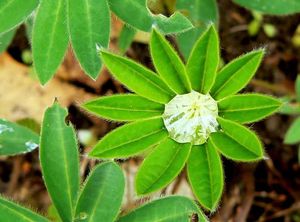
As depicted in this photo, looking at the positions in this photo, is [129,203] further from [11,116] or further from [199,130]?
[199,130]

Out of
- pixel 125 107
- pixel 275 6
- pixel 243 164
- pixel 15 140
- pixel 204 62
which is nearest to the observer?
pixel 204 62

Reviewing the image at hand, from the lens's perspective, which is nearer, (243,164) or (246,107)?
(246,107)

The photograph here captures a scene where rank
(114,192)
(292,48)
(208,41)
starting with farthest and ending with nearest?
(292,48) → (114,192) → (208,41)

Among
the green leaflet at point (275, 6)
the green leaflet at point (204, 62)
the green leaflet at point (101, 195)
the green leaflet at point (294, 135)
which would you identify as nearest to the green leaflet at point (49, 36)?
the green leaflet at point (101, 195)

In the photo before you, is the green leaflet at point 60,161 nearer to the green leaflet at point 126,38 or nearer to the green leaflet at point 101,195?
the green leaflet at point 101,195

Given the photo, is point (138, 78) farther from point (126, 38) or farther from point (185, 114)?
point (126, 38)

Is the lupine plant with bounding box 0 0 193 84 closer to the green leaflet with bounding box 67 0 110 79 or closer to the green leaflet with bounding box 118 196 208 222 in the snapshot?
the green leaflet with bounding box 67 0 110 79

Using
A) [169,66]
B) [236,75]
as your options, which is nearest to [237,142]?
[236,75]

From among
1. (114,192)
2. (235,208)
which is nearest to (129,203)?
(235,208)

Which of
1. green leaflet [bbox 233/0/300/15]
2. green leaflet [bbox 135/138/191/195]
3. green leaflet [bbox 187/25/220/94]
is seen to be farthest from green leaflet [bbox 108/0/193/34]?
green leaflet [bbox 233/0/300/15]
